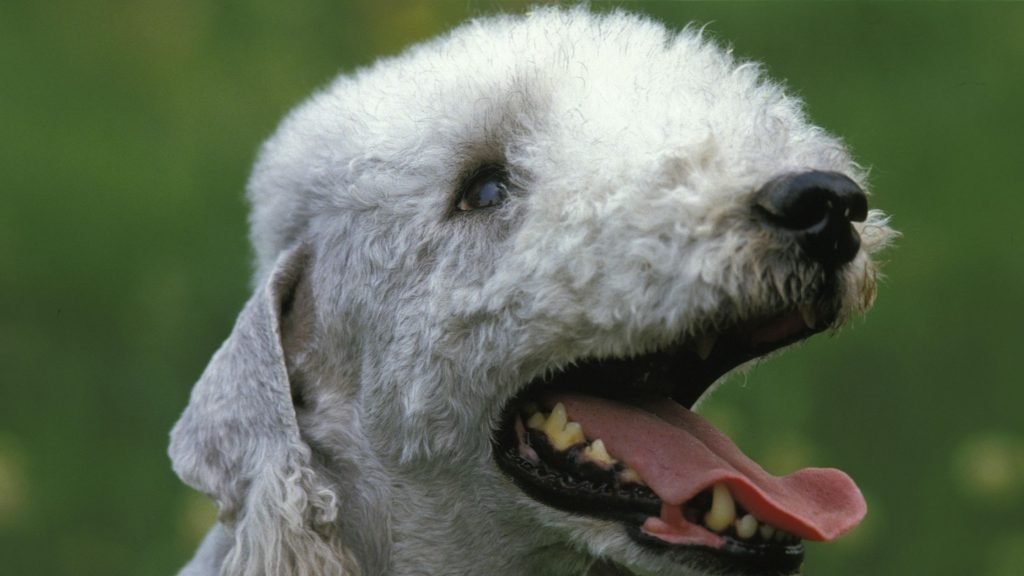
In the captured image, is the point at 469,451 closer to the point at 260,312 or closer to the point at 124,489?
the point at 260,312

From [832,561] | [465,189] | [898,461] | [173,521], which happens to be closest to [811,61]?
[898,461]

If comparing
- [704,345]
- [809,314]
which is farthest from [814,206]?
[704,345]

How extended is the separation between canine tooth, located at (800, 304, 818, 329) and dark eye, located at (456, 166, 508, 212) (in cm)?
69

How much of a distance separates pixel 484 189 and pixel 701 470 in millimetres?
763

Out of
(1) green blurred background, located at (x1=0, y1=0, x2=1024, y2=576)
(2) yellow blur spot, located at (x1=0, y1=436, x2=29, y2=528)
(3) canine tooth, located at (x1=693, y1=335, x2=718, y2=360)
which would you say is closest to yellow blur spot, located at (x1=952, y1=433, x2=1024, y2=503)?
(1) green blurred background, located at (x1=0, y1=0, x2=1024, y2=576)

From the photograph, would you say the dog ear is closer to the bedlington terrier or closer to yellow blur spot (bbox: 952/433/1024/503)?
the bedlington terrier

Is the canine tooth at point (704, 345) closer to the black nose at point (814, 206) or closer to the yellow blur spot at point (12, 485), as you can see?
the black nose at point (814, 206)

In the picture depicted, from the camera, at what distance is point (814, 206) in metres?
2.89

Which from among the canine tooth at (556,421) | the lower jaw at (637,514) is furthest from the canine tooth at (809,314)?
the canine tooth at (556,421)

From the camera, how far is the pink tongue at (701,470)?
9.98 feet

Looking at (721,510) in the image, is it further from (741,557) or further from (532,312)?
(532,312)

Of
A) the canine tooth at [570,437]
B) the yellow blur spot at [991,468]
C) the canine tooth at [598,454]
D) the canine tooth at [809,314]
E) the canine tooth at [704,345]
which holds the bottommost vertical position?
Answer: the canine tooth at [598,454]

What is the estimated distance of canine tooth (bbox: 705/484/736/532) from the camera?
3.04m

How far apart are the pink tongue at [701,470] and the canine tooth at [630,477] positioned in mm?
12
